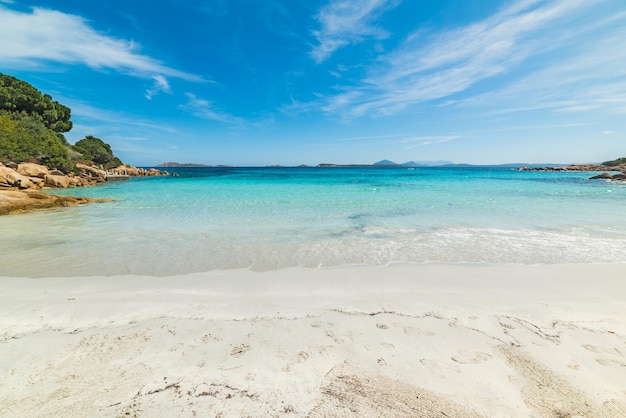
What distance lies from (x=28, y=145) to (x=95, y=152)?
28.9 m

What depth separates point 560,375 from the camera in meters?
2.56

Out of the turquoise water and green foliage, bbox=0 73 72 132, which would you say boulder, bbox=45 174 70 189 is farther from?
green foliage, bbox=0 73 72 132

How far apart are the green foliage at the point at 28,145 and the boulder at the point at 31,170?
1174 mm

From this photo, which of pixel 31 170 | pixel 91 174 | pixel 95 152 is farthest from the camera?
pixel 95 152

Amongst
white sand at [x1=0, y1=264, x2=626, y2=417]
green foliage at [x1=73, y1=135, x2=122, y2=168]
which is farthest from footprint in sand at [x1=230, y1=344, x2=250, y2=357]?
green foliage at [x1=73, y1=135, x2=122, y2=168]

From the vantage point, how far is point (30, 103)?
3581cm

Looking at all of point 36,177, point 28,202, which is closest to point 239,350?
point 28,202

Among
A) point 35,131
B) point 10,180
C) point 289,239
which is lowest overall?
point 289,239

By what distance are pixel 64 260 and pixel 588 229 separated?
47.9ft

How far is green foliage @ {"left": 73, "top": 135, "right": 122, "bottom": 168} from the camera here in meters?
45.7

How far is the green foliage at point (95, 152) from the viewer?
4569 centimetres

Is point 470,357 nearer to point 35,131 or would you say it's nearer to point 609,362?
point 609,362

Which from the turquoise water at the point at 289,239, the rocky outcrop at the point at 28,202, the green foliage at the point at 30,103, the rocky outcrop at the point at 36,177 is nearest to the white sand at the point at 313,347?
the turquoise water at the point at 289,239

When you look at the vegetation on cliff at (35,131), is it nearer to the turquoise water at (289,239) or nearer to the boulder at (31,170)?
the boulder at (31,170)
